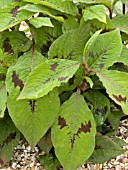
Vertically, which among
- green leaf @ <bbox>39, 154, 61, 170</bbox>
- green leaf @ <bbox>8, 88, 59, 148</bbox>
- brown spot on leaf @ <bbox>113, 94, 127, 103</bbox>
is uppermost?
brown spot on leaf @ <bbox>113, 94, 127, 103</bbox>

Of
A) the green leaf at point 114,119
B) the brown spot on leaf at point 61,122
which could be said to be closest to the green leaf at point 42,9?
the brown spot on leaf at point 61,122

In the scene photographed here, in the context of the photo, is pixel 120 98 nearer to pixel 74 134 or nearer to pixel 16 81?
pixel 74 134

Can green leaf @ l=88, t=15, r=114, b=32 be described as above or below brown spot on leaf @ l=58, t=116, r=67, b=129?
above

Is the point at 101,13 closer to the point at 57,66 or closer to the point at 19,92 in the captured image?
the point at 57,66

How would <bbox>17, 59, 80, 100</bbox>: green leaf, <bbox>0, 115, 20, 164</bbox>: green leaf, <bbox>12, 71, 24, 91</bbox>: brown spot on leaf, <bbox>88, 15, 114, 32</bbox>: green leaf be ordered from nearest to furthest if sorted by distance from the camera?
<bbox>17, 59, 80, 100</bbox>: green leaf, <bbox>12, 71, 24, 91</bbox>: brown spot on leaf, <bbox>88, 15, 114, 32</bbox>: green leaf, <bbox>0, 115, 20, 164</bbox>: green leaf

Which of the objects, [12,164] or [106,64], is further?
[12,164]

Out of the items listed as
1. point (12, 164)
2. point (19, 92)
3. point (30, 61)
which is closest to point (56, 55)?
point (30, 61)

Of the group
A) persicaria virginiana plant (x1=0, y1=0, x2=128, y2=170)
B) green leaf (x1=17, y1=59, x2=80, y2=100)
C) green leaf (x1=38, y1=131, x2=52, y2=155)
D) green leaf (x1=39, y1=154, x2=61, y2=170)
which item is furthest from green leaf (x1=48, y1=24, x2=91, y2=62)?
green leaf (x1=39, y1=154, x2=61, y2=170)

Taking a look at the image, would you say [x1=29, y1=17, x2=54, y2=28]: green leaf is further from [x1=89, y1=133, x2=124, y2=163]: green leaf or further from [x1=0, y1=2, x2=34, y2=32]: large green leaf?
[x1=89, y1=133, x2=124, y2=163]: green leaf
